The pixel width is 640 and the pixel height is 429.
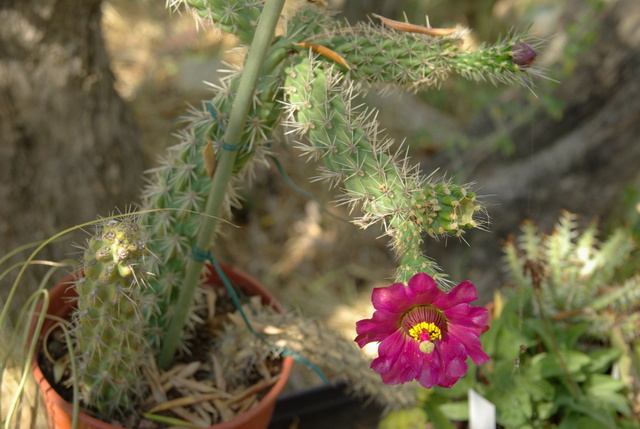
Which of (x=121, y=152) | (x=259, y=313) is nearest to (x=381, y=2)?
(x=121, y=152)

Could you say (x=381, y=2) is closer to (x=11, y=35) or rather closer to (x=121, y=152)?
(x=121, y=152)

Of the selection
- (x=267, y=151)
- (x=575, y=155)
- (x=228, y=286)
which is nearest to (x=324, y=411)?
(x=228, y=286)

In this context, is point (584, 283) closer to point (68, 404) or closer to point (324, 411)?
point (324, 411)

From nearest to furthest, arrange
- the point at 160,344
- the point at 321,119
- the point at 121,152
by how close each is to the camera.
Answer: the point at 321,119 < the point at 160,344 < the point at 121,152

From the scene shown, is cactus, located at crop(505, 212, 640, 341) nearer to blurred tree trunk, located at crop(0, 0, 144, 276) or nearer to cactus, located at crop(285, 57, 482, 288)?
cactus, located at crop(285, 57, 482, 288)

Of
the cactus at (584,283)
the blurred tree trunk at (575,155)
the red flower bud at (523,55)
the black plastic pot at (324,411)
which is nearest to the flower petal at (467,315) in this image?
the red flower bud at (523,55)

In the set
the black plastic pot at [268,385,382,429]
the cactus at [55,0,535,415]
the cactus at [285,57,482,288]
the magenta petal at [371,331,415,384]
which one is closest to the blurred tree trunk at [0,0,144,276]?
the cactus at [55,0,535,415]

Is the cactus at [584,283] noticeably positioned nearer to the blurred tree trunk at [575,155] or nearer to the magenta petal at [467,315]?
the blurred tree trunk at [575,155]
